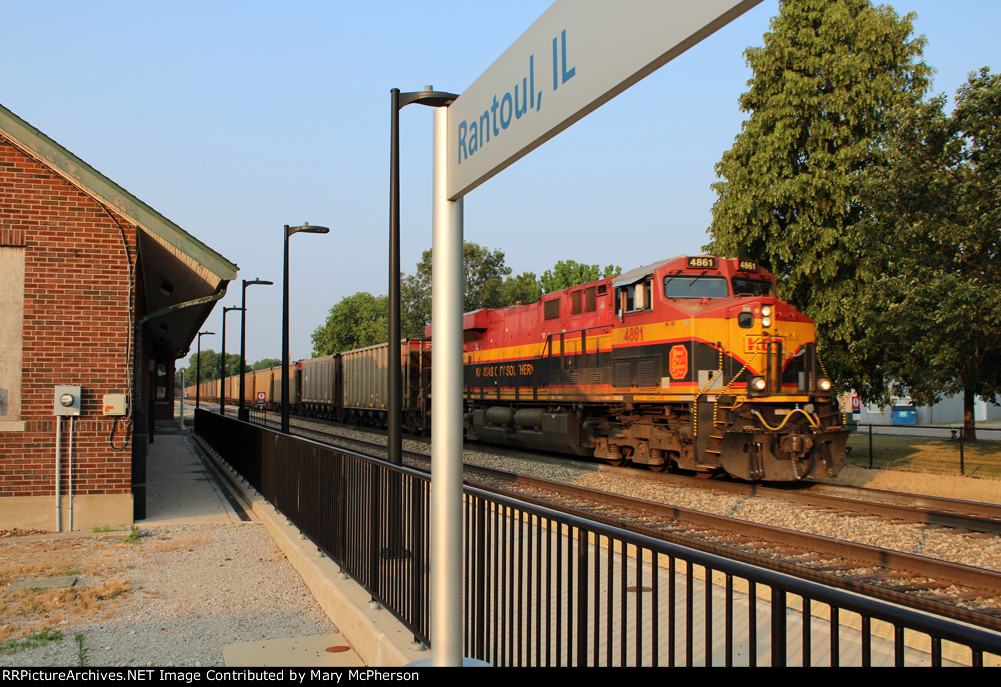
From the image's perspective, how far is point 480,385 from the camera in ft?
75.0

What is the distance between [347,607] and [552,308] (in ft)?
44.1

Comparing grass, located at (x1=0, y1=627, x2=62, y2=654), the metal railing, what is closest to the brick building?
the metal railing

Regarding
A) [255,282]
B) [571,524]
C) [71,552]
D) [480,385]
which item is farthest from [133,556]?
[255,282]

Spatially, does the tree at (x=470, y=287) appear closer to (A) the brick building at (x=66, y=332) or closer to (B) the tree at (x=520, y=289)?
(B) the tree at (x=520, y=289)

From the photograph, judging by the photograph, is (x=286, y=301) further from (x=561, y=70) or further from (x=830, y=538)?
(x=561, y=70)

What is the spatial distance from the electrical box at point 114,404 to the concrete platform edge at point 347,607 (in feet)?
8.39

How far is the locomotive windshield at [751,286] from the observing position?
1488 cm

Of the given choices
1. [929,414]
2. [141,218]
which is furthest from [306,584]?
[929,414]

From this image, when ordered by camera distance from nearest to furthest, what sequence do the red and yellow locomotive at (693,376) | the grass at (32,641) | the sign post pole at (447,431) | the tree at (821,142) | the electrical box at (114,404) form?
1. the sign post pole at (447,431)
2. the grass at (32,641)
3. the electrical box at (114,404)
4. the red and yellow locomotive at (693,376)
5. the tree at (821,142)

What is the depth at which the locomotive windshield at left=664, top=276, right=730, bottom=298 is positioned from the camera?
14.5 meters

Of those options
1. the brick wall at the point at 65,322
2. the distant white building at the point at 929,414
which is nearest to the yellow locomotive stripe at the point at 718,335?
the brick wall at the point at 65,322

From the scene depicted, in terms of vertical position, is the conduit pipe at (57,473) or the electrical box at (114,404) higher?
the electrical box at (114,404)

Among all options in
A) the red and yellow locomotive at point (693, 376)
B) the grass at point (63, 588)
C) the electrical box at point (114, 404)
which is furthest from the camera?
the red and yellow locomotive at point (693, 376)

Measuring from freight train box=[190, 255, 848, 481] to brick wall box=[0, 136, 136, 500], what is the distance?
9021 millimetres
